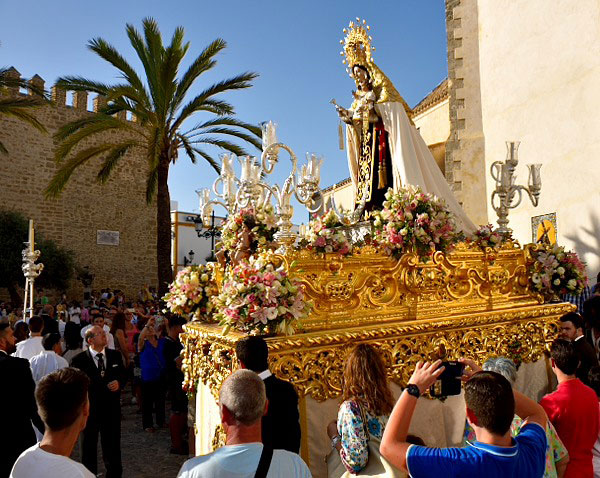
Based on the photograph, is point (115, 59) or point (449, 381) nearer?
point (449, 381)

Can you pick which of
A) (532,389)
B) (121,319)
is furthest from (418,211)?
(121,319)

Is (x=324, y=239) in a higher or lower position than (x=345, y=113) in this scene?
lower

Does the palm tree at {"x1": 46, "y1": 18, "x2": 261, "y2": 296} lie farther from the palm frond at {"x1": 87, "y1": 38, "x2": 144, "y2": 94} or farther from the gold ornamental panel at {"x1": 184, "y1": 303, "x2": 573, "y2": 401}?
the gold ornamental panel at {"x1": 184, "y1": 303, "x2": 573, "y2": 401}

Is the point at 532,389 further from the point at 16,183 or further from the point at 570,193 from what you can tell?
the point at 16,183

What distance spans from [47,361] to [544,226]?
8.53 m

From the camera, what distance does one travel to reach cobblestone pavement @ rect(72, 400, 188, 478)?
596 centimetres

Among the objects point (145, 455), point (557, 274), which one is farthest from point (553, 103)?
point (145, 455)

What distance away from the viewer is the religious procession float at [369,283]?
454cm

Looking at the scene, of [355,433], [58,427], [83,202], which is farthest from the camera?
[83,202]

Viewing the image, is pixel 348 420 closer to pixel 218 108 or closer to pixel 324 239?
pixel 324 239

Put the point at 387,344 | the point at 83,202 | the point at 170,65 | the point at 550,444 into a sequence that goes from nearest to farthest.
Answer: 1. the point at 550,444
2. the point at 387,344
3. the point at 170,65
4. the point at 83,202

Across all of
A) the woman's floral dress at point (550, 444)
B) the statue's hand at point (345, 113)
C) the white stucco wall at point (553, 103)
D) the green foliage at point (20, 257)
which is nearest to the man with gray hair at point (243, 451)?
the woman's floral dress at point (550, 444)

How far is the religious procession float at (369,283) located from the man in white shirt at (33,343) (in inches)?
70.9

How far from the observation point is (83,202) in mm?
26281
